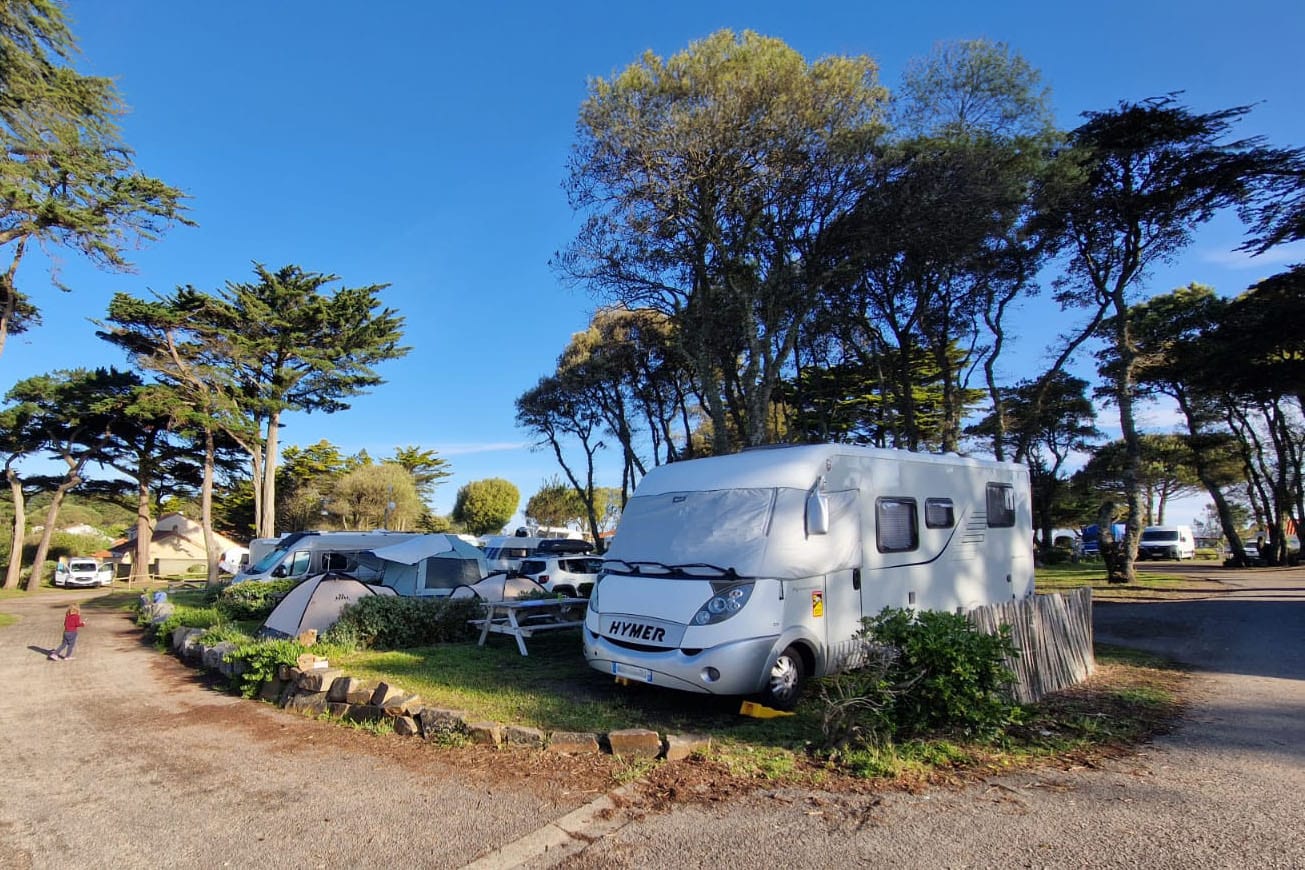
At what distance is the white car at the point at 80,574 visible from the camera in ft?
119

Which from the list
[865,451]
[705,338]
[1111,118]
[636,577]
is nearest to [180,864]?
[636,577]

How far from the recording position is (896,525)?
7945mm

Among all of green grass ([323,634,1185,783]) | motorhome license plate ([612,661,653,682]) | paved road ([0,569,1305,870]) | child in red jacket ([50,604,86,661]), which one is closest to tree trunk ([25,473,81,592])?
child in red jacket ([50,604,86,661])

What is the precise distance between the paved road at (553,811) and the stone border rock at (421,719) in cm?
21

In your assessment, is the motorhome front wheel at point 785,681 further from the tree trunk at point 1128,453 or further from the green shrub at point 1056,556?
the green shrub at point 1056,556

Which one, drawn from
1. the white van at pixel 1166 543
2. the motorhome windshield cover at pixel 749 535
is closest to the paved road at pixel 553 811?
the motorhome windshield cover at pixel 749 535

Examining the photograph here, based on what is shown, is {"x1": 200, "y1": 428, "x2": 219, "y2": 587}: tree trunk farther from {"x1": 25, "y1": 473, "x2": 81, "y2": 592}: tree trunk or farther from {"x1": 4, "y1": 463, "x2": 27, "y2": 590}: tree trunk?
{"x1": 4, "y1": 463, "x2": 27, "y2": 590}: tree trunk

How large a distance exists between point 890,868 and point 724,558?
3502 millimetres

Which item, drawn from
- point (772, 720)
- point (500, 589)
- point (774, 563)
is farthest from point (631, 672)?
point (500, 589)

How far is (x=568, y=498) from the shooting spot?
58938 mm

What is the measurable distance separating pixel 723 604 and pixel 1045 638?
2973mm

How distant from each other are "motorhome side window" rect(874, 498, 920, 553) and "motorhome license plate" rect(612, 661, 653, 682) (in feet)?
9.56

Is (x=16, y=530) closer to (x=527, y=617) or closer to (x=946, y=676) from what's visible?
(x=527, y=617)

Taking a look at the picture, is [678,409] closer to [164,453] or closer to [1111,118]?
[1111,118]
